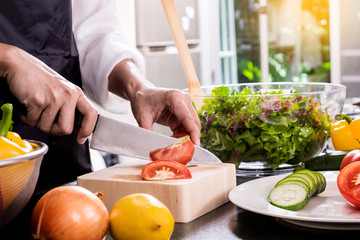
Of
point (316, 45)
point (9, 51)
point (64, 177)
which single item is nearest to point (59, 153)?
point (64, 177)

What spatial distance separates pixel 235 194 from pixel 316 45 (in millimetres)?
4445

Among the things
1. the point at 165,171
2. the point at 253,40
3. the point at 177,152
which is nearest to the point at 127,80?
the point at 177,152

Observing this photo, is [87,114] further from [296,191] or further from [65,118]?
[296,191]

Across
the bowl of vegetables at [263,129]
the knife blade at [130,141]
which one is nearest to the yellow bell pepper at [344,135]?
the bowl of vegetables at [263,129]

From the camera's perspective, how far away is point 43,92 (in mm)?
1002

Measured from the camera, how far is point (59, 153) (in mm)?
1480

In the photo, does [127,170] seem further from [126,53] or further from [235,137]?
[126,53]

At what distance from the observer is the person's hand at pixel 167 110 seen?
1.30 meters

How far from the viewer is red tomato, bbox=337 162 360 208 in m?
0.88

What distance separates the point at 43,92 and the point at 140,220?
1.36 ft

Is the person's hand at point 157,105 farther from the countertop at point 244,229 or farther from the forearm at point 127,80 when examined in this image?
the countertop at point 244,229

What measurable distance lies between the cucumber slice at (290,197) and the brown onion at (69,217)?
0.32m

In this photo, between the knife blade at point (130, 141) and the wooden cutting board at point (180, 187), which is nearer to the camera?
the wooden cutting board at point (180, 187)

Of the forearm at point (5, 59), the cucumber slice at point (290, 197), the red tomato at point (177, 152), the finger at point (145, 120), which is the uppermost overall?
the forearm at point (5, 59)
